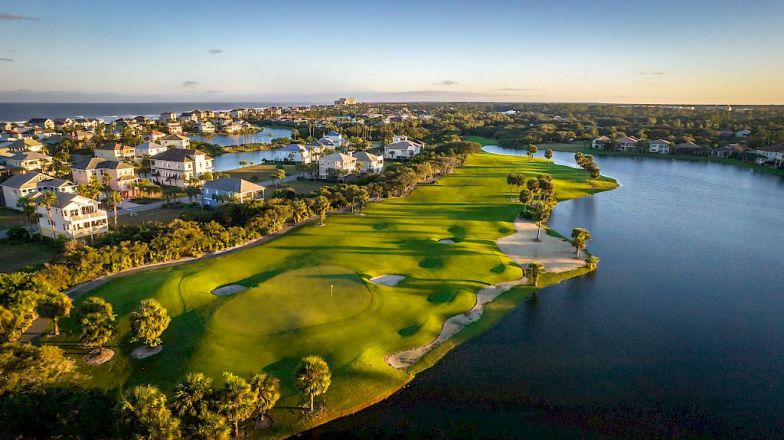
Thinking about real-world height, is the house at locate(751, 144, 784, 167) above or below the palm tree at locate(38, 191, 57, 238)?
above

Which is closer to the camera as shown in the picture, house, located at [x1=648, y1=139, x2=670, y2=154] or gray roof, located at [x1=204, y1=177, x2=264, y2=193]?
gray roof, located at [x1=204, y1=177, x2=264, y2=193]

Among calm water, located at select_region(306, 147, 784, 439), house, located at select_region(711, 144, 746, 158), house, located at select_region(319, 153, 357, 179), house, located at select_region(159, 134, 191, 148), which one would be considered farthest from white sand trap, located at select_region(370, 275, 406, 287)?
house, located at select_region(711, 144, 746, 158)

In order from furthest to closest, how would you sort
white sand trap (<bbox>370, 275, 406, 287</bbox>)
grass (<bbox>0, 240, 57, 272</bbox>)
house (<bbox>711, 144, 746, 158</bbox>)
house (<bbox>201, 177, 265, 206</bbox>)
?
house (<bbox>711, 144, 746, 158</bbox>), house (<bbox>201, 177, 265, 206</bbox>), grass (<bbox>0, 240, 57, 272</bbox>), white sand trap (<bbox>370, 275, 406, 287</bbox>)

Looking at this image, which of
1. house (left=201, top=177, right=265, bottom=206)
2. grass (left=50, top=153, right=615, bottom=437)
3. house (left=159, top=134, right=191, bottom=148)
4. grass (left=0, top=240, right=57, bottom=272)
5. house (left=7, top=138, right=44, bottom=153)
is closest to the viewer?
grass (left=50, top=153, right=615, bottom=437)

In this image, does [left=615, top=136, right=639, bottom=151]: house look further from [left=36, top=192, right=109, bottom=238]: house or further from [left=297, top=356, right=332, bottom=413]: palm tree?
[left=297, top=356, right=332, bottom=413]: palm tree

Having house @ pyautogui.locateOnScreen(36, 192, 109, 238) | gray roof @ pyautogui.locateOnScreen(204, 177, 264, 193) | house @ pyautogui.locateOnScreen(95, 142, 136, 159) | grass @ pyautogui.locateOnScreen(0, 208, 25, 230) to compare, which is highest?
house @ pyautogui.locateOnScreen(95, 142, 136, 159)
